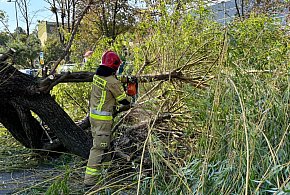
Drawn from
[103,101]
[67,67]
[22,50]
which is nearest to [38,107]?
[103,101]

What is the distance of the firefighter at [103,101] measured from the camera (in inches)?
139

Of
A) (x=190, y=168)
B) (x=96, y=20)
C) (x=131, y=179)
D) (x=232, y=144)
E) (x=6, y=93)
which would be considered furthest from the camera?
(x=96, y=20)

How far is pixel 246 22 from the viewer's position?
439cm

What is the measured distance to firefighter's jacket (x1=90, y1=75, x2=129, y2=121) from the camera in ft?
11.6

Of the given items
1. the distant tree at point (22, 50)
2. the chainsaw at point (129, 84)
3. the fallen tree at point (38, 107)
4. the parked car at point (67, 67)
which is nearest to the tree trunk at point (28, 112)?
the fallen tree at point (38, 107)

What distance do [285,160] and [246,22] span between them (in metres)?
2.76

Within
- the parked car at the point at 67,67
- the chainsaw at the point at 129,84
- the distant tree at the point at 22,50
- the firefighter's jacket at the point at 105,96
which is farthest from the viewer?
the parked car at the point at 67,67

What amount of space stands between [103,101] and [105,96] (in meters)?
0.06

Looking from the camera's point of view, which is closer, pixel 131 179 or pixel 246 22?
pixel 131 179

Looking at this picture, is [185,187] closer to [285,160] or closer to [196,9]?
[285,160]

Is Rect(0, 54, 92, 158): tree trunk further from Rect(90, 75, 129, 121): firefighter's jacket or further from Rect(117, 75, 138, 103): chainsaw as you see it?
Rect(117, 75, 138, 103): chainsaw

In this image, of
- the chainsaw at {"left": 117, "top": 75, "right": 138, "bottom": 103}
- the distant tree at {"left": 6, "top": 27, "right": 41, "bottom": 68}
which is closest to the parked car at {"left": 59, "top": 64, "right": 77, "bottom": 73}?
the distant tree at {"left": 6, "top": 27, "right": 41, "bottom": 68}

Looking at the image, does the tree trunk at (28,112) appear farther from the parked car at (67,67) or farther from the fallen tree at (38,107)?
the parked car at (67,67)

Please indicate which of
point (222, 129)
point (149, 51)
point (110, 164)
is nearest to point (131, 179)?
point (110, 164)
